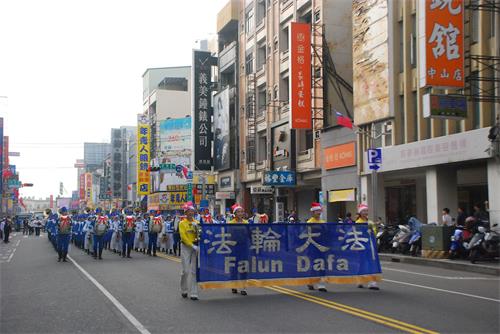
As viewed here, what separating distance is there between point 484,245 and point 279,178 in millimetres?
19131

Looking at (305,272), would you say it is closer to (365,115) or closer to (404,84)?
(404,84)

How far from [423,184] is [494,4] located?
11.3 metres

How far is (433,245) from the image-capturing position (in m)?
21.0

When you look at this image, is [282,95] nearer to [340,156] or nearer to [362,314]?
[340,156]

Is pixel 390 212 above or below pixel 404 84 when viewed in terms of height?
below

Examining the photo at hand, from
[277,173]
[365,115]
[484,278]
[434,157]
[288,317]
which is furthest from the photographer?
[277,173]

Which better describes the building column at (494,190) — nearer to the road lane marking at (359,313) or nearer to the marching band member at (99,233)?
the road lane marking at (359,313)

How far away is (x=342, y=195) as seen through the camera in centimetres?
3262

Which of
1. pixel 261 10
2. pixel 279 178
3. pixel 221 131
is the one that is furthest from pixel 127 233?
pixel 221 131

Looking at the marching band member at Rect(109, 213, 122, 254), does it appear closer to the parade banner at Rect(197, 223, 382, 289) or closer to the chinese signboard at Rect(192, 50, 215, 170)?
the parade banner at Rect(197, 223, 382, 289)

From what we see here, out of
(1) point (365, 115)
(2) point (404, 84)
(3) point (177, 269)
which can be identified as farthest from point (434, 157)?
(3) point (177, 269)

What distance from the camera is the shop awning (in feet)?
104

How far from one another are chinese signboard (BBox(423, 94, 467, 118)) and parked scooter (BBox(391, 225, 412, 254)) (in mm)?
4429

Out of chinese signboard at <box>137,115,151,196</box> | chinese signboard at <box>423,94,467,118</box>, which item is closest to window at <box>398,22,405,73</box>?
chinese signboard at <box>423,94,467,118</box>
